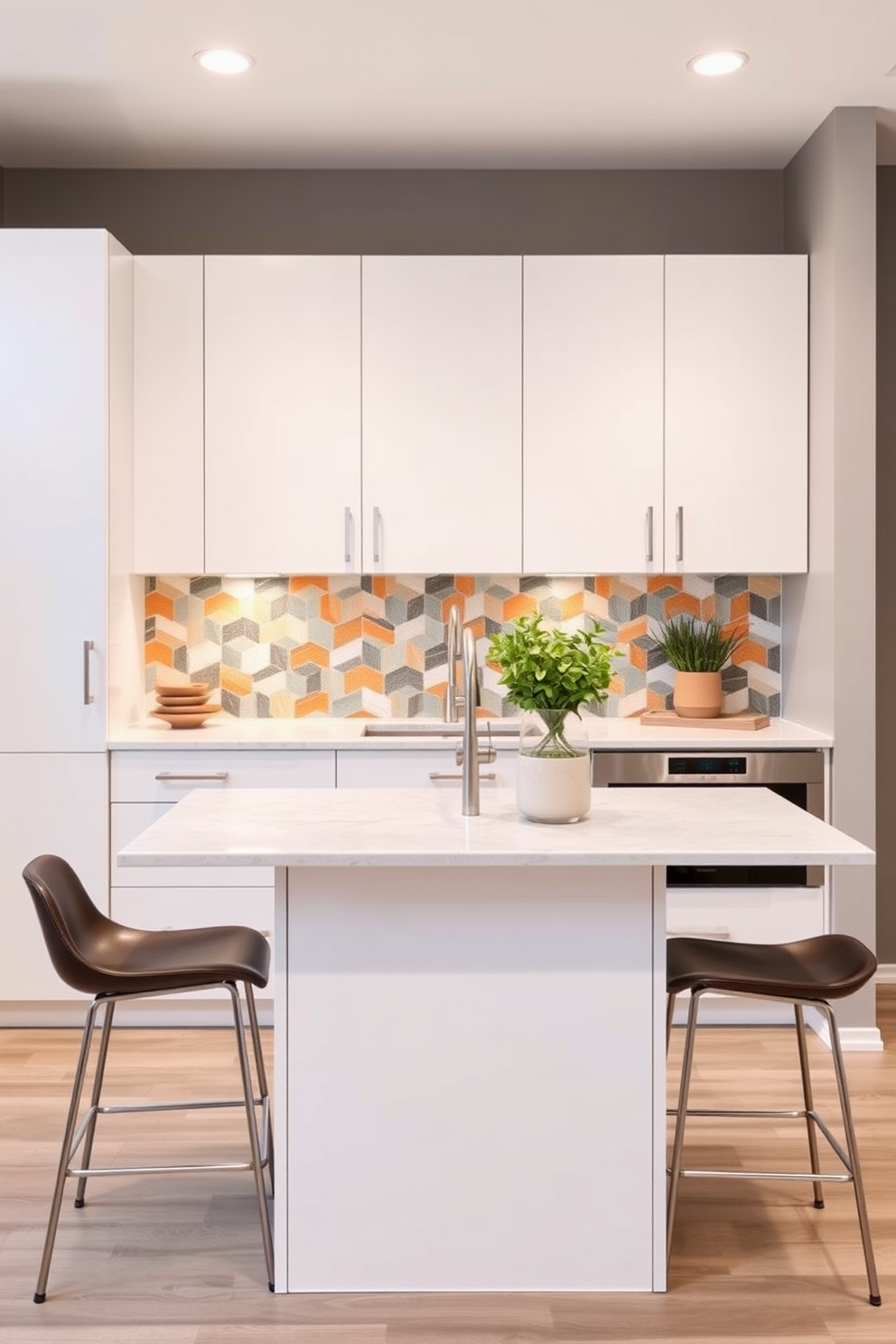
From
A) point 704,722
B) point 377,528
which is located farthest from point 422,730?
point 704,722

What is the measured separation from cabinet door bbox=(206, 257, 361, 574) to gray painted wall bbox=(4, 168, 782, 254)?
38cm

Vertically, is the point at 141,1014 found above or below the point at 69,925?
below

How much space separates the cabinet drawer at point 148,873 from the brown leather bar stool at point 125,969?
1.12 meters

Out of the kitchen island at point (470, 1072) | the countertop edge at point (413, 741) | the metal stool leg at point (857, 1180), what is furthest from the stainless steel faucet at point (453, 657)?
the metal stool leg at point (857, 1180)

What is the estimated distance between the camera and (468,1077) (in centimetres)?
243

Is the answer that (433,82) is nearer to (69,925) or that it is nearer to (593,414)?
(593,414)

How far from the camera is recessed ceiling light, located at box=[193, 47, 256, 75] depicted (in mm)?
3512

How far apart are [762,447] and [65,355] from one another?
227 centimetres

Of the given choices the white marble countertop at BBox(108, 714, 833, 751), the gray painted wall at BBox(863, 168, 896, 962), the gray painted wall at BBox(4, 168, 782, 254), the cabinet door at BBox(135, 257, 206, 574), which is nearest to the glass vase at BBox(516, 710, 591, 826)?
the white marble countertop at BBox(108, 714, 833, 751)

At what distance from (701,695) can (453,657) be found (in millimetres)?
930

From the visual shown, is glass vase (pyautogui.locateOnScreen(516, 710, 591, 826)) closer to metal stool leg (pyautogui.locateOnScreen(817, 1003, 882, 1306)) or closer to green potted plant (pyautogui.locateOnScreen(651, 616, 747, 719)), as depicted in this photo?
metal stool leg (pyautogui.locateOnScreen(817, 1003, 882, 1306))

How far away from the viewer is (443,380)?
13.7 ft

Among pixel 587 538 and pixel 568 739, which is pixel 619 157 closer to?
pixel 587 538

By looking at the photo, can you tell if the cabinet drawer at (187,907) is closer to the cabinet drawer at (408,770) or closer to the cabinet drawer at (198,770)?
the cabinet drawer at (198,770)
